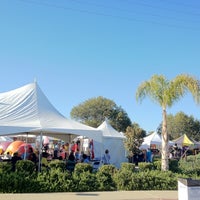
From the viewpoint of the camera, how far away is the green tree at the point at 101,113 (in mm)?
69812

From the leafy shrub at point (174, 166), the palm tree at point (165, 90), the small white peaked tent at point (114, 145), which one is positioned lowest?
the leafy shrub at point (174, 166)

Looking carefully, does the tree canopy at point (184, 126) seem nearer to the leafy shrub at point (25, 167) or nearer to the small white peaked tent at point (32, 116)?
the small white peaked tent at point (32, 116)

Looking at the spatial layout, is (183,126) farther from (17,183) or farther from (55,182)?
(17,183)

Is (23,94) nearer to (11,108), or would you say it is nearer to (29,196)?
(11,108)

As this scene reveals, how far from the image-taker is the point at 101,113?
7075 centimetres

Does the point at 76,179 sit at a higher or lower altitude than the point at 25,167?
lower

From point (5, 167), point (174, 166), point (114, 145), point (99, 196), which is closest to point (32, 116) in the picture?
point (5, 167)

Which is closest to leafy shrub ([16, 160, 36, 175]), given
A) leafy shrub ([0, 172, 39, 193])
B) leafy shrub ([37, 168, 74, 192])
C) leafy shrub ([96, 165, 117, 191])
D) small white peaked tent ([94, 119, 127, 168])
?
leafy shrub ([37, 168, 74, 192])

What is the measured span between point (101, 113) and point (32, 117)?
55.1 m

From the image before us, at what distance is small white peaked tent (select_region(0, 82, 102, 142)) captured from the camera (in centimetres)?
1462

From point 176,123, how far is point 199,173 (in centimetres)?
6983

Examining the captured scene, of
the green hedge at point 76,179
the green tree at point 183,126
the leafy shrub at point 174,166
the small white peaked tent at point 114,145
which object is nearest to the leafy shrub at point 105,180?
the green hedge at point 76,179

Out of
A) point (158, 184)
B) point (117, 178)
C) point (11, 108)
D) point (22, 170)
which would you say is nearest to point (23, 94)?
point (11, 108)

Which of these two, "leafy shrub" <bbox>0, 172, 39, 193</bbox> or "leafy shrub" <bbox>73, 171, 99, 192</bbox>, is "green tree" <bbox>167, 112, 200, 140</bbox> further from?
"leafy shrub" <bbox>0, 172, 39, 193</bbox>
